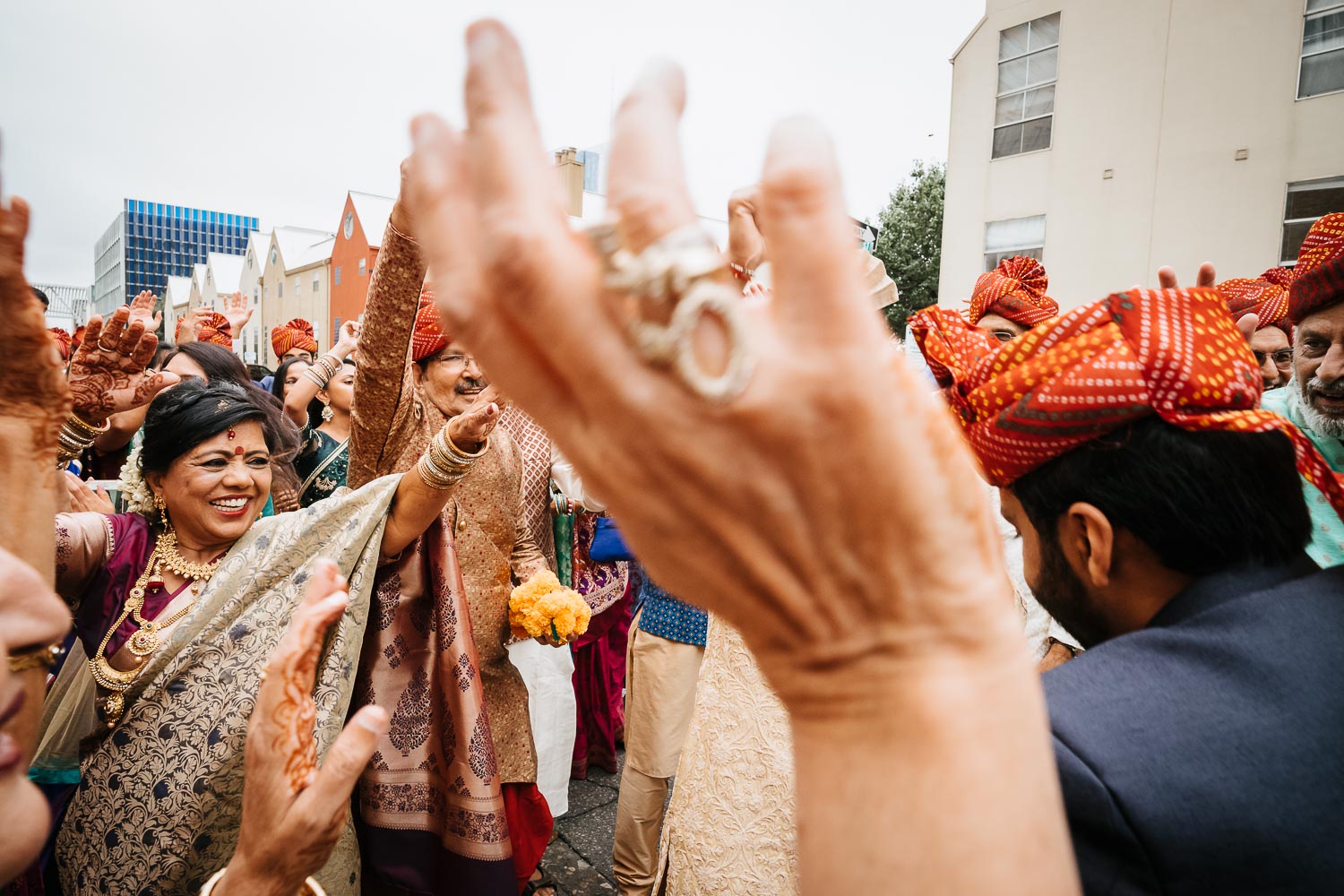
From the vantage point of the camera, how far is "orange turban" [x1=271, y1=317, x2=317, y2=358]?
8.26 metres

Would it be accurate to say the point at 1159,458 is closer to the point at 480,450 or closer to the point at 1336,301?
the point at 480,450

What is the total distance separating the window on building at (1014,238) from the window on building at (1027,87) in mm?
1335

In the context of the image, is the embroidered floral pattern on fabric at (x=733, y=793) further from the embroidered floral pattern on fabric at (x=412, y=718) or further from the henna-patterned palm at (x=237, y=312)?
the henna-patterned palm at (x=237, y=312)

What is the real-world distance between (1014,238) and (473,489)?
1359 centimetres

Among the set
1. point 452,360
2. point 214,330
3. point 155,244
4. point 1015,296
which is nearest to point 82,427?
point 452,360

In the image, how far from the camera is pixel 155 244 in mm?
65000

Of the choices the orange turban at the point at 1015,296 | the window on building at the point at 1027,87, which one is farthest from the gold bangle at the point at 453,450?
the window on building at the point at 1027,87

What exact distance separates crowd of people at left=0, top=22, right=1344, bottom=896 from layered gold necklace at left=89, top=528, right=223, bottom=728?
0.04 ft

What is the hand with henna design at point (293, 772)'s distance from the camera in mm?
1180

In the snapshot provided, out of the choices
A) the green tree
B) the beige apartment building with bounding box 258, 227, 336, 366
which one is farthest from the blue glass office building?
the green tree

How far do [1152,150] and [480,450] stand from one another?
13775 millimetres

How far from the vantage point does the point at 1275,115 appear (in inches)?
416

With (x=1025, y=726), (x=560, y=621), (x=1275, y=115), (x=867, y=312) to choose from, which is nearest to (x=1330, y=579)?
(x=1025, y=726)

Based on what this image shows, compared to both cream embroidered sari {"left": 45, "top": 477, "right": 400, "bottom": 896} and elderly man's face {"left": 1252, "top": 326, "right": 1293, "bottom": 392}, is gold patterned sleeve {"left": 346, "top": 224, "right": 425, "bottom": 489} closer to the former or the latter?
cream embroidered sari {"left": 45, "top": 477, "right": 400, "bottom": 896}
